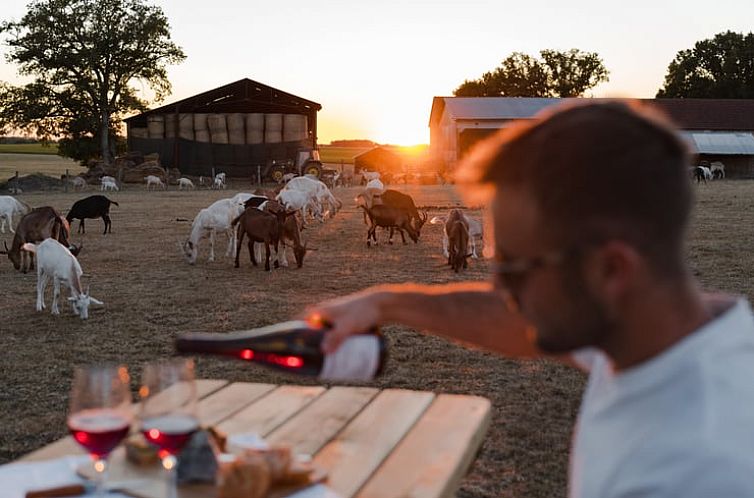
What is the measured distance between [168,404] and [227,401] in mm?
1472

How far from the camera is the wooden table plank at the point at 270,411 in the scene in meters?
3.41

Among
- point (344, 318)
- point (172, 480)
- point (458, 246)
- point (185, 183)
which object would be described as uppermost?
point (344, 318)

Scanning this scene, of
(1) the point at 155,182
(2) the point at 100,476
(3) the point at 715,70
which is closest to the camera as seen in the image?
(2) the point at 100,476

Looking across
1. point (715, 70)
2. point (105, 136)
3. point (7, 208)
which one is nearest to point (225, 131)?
point (105, 136)

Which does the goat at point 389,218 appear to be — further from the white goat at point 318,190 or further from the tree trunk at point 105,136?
the tree trunk at point 105,136

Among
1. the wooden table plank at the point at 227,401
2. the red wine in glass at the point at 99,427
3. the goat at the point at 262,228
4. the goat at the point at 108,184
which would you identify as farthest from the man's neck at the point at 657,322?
the goat at the point at 108,184

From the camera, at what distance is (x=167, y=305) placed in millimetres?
11305

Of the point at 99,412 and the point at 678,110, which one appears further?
the point at 678,110

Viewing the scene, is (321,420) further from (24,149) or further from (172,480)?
(24,149)

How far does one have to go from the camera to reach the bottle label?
2.37 metres

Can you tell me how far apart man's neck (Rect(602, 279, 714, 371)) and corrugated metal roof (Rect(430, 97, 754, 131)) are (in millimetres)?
62392

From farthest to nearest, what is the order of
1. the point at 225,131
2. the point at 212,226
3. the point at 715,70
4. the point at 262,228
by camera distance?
the point at 715,70
the point at 225,131
the point at 212,226
the point at 262,228

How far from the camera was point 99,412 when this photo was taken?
89.7 inches

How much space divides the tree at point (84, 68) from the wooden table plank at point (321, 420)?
53.0 m
